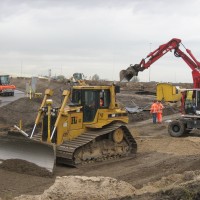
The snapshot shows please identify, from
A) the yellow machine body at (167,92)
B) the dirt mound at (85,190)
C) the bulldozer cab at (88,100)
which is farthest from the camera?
the yellow machine body at (167,92)

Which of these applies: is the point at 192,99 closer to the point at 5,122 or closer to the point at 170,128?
the point at 170,128

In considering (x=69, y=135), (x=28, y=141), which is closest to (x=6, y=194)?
(x=28, y=141)

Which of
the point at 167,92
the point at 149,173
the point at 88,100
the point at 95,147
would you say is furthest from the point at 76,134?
the point at 167,92

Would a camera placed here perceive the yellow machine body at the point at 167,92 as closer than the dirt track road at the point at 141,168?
No

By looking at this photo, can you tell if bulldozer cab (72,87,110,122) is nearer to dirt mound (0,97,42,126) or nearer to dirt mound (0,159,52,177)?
dirt mound (0,159,52,177)

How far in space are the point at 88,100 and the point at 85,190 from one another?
4999 millimetres

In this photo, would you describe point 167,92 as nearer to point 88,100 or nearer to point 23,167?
point 88,100

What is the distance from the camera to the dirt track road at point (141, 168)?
31.6ft

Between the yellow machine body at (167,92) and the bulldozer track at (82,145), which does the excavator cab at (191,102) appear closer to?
the bulldozer track at (82,145)

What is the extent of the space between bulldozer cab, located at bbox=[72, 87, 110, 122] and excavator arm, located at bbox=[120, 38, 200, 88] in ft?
22.9

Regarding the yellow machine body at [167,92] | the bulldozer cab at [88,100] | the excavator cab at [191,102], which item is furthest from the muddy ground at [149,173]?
the yellow machine body at [167,92]

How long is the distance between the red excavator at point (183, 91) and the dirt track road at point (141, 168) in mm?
1661

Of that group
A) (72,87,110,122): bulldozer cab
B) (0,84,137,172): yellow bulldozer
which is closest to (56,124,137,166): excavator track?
(0,84,137,172): yellow bulldozer

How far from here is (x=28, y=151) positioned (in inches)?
459
